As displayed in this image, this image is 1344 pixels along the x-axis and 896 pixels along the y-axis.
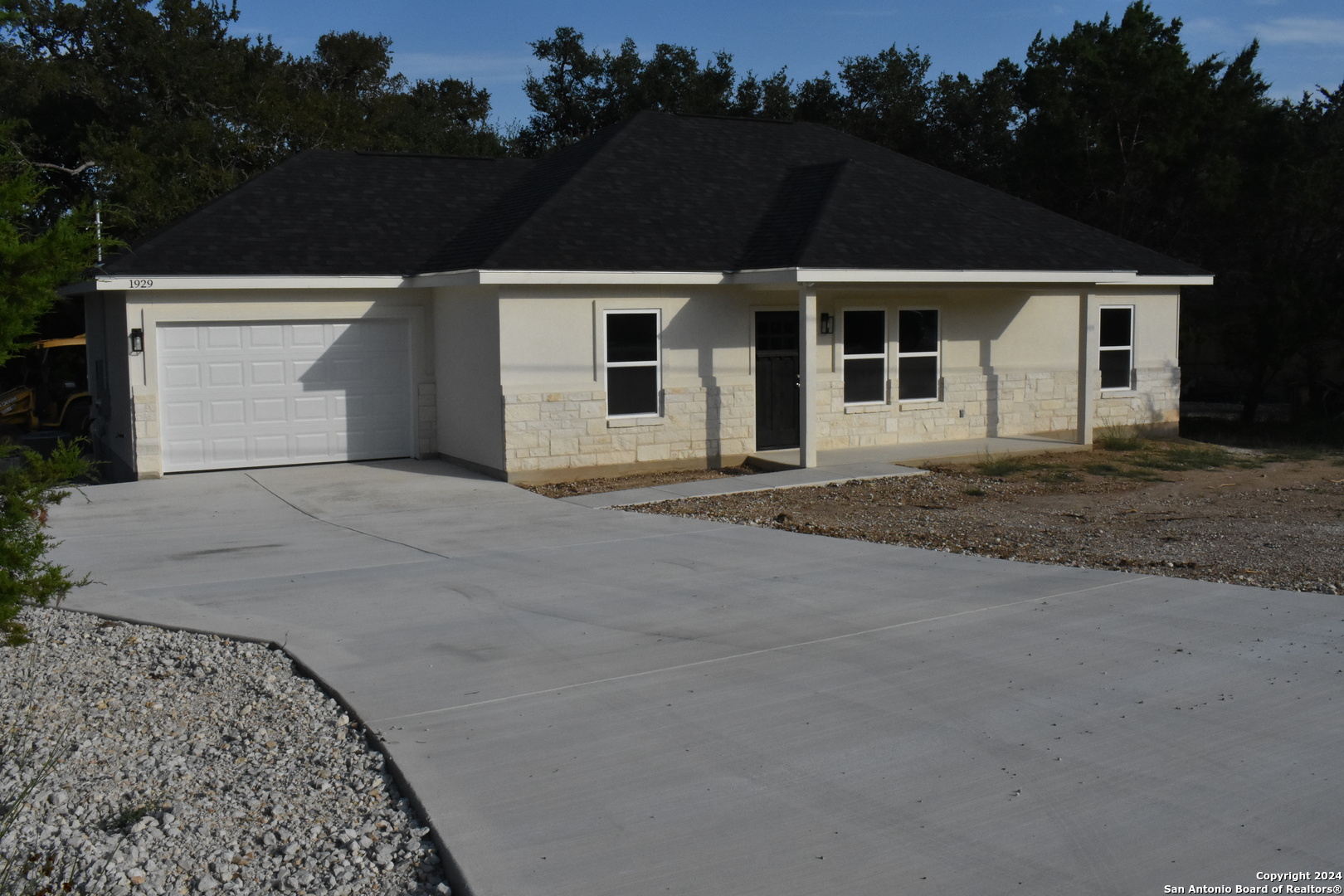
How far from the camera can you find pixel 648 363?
16859 millimetres

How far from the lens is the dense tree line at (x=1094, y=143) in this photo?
92.1 feet

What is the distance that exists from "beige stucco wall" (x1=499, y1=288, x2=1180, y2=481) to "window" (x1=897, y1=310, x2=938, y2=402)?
0.44 ft

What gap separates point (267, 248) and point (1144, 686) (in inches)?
543

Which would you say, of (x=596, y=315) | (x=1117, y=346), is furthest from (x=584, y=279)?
(x=1117, y=346)

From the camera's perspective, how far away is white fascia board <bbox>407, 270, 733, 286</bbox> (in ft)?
49.9

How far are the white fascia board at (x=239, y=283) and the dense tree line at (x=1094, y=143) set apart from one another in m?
13.7

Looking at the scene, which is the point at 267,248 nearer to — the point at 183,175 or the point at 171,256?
the point at 171,256

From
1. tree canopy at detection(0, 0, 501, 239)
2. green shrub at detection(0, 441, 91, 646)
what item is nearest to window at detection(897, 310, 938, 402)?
green shrub at detection(0, 441, 91, 646)

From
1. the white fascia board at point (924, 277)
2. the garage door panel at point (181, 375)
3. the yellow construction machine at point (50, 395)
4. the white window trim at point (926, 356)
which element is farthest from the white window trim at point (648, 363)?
the yellow construction machine at point (50, 395)

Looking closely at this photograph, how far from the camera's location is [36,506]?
6.43 m

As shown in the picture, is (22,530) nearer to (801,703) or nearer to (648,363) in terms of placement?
(801,703)

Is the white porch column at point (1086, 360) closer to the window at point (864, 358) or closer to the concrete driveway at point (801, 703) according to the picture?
the window at point (864, 358)

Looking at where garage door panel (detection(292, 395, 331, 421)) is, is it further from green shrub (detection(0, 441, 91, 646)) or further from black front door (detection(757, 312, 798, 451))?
green shrub (detection(0, 441, 91, 646))

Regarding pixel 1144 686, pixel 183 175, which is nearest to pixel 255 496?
pixel 1144 686
